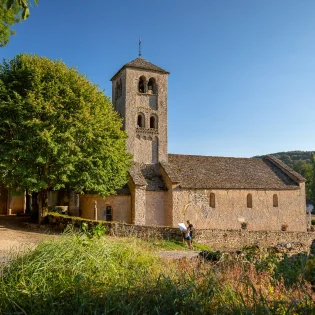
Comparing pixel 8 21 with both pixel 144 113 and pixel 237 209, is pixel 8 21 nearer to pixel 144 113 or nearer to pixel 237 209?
pixel 144 113

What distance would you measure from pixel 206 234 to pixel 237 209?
10.1 m

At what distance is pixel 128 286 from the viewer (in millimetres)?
6914

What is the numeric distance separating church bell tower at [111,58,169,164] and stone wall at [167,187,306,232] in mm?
4999

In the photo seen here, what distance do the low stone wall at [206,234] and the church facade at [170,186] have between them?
5137 millimetres

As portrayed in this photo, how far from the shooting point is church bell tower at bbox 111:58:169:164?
99.6ft

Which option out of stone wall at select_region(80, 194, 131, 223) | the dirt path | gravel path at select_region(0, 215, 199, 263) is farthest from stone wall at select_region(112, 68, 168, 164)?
the dirt path

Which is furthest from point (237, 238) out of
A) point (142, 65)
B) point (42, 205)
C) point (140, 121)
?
point (142, 65)

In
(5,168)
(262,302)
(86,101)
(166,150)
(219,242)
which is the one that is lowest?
(219,242)

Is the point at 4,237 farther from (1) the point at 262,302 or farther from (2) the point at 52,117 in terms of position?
(1) the point at 262,302

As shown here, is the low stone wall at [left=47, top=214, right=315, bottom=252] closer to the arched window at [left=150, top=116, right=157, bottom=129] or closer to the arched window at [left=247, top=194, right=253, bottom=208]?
the arched window at [left=247, top=194, right=253, bottom=208]

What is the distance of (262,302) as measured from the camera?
227 inches

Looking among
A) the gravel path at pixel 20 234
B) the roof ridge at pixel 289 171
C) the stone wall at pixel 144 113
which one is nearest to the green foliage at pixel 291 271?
the gravel path at pixel 20 234

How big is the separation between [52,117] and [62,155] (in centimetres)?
281

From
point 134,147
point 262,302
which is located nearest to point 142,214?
point 134,147
